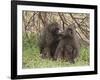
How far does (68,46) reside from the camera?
7.30ft

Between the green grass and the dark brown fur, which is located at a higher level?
the dark brown fur

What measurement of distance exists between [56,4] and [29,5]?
270mm

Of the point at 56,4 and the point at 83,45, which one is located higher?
the point at 56,4

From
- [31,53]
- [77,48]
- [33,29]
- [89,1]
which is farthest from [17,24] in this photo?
[89,1]

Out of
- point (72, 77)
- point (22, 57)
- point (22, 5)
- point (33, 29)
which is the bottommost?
point (72, 77)

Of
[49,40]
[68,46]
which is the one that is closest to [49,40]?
[49,40]

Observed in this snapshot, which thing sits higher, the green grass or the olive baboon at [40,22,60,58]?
the olive baboon at [40,22,60,58]

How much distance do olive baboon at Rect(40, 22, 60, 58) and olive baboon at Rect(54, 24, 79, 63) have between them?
0.17ft

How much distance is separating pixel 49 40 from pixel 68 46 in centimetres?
21

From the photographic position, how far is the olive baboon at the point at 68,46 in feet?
7.21

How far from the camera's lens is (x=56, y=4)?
85.4 inches

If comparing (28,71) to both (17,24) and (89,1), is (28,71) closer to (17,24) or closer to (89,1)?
(17,24)

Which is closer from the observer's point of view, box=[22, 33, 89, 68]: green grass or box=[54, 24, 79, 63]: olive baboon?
box=[22, 33, 89, 68]: green grass

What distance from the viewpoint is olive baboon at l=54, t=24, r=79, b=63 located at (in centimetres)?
220
